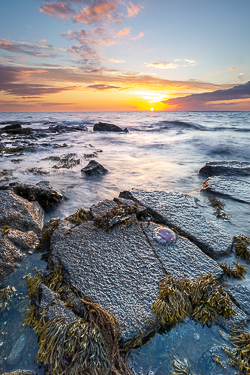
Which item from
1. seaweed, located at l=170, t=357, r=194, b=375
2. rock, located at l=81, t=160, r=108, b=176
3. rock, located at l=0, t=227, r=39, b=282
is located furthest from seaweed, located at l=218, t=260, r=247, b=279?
rock, located at l=81, t=160, r=108, b=176

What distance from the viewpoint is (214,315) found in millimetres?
2217

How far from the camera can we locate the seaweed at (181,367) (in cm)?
179

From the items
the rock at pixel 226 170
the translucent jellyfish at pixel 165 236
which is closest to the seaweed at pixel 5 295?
the translucent jellyfish at pixel 165 236

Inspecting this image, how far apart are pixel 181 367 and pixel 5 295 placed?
1993 mm

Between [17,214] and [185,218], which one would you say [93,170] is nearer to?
Answer: [17,214]

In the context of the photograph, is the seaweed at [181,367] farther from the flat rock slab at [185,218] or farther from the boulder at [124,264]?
the flat rock slab at [185,218]

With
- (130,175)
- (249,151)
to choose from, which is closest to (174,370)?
(130,175)

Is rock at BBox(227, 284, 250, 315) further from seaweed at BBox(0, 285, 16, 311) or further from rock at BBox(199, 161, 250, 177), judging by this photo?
rock at BBox(199, 161, 250, 177)

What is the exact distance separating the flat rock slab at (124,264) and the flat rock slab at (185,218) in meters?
0.30

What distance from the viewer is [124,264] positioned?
269cm

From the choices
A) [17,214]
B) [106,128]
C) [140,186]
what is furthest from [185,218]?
[106,128]

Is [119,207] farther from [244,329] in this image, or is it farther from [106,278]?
[244,329]

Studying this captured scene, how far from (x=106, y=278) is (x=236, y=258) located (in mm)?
1939

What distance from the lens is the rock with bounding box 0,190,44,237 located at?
11.7 feet
